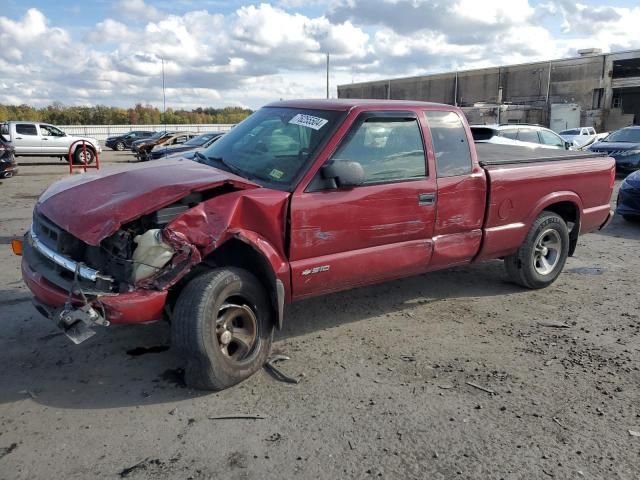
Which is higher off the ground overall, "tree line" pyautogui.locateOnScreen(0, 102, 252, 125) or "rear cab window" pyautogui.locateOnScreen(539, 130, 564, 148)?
"tree line" pyautogui.locateOnScreen(0, 102, 252, 125)

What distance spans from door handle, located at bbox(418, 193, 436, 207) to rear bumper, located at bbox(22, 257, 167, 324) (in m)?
2.27

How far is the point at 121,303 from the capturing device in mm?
3238

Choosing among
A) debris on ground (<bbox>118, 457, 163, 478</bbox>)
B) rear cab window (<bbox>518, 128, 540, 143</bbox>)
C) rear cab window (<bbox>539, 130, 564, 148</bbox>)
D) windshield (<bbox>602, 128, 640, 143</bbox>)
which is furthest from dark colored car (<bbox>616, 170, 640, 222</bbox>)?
debris on ground (<bbox>118, 457, 163, 478</bbox>)

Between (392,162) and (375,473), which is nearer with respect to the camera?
(375,473)

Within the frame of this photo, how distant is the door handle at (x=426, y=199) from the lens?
4531 millimetres

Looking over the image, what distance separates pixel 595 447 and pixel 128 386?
297 centimetres

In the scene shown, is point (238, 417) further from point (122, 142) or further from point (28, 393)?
point (122, 142)

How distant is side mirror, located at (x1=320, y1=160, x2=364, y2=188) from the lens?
3.92m

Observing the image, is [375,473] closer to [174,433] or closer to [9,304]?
[174,433]

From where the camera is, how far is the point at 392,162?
4.45 m

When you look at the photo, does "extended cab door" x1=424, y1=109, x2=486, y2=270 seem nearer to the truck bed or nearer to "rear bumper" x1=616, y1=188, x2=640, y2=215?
the truck bed

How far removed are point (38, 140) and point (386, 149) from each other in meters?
22.3

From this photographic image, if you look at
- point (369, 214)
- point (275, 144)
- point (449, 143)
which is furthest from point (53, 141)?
point (369, 214)

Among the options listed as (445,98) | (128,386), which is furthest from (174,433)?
(445,98)
